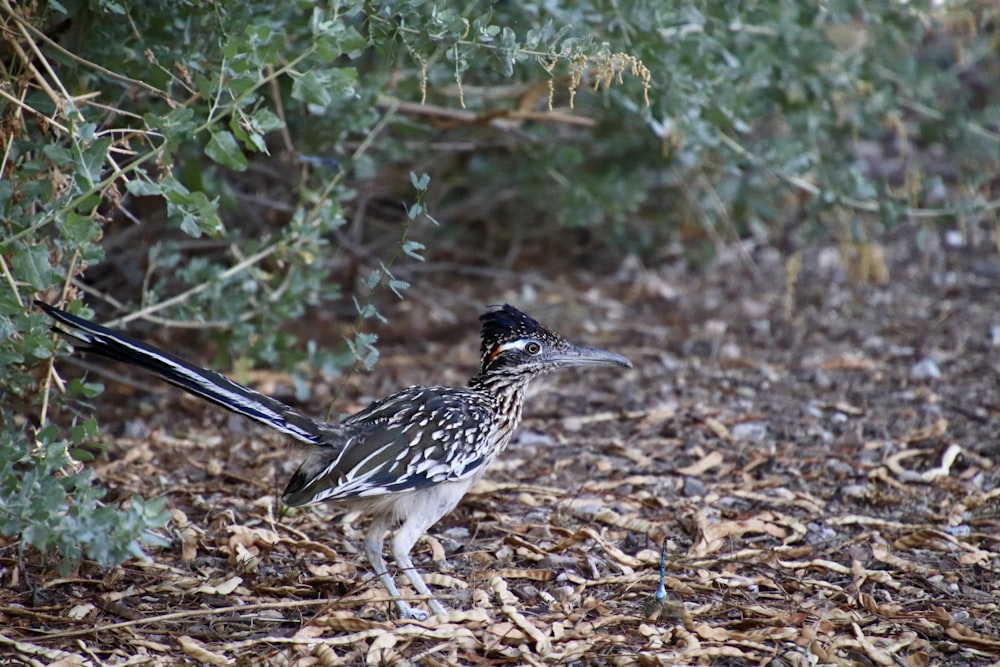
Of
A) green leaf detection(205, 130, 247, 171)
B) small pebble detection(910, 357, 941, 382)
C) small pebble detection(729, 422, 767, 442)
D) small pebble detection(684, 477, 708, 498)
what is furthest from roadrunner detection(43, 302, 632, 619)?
small pebble detection(910, 357, 941, 382)

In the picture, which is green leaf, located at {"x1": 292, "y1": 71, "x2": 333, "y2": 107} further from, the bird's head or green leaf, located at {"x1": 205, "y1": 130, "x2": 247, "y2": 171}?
the bird's head

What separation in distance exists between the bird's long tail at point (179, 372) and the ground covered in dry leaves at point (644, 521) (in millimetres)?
641

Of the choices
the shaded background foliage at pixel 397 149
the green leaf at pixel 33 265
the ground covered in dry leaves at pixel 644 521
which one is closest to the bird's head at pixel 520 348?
the shaded background foliage at pixel 397 149

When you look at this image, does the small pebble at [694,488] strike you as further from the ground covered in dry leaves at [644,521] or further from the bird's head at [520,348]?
the bird's head at [520,348]

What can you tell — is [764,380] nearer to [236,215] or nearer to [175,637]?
[236,215]

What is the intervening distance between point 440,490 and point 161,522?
138cm

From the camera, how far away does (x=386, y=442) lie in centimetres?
460

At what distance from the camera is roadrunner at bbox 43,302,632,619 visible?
4.14m

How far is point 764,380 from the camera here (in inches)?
280

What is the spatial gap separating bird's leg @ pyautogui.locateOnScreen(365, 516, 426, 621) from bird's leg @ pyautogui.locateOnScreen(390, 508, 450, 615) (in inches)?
1.5

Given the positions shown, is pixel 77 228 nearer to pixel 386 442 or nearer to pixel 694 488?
pixel 386 442

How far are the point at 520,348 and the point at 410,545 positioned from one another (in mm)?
1054

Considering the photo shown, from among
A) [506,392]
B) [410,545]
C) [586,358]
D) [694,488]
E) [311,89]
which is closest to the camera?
[311,89]

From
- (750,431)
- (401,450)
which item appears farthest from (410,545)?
(750,431)
